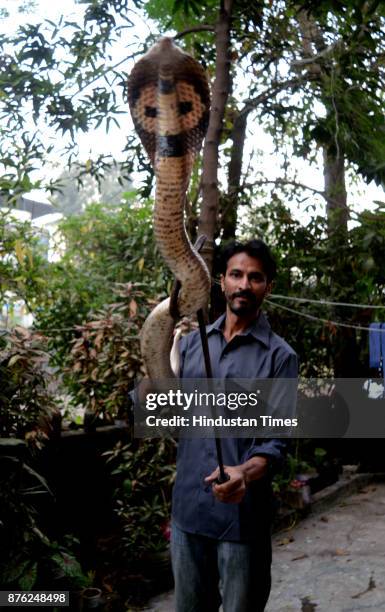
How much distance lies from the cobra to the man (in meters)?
0.51

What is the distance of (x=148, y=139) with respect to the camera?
1577mm

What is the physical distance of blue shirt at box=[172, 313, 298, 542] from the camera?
6.48ft

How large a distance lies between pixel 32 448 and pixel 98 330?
78 centimetres

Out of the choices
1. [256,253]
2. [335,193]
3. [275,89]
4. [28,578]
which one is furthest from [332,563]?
[335,193]

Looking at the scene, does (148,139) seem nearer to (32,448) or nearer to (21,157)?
(32,448)

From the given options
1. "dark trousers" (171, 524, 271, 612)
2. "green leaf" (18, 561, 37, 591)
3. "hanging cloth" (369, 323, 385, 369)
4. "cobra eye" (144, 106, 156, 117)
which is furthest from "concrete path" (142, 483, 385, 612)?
"cobra eye" (144, 106, 156, 117)

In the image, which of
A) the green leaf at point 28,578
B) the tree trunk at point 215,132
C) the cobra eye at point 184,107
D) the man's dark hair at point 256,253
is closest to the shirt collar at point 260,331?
the man's dark hair at point 256,253

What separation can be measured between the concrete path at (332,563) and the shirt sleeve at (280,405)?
207cm

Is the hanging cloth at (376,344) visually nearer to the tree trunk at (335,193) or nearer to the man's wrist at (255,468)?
the tree trunk at (335,193)

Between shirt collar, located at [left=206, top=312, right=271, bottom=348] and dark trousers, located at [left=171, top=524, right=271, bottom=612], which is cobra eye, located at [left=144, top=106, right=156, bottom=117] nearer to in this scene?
shirt collar, located at [left=206, top=312, right=271, bottom=348]

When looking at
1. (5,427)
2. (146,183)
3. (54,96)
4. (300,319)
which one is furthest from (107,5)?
(300,319)

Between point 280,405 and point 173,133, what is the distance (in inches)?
34.1

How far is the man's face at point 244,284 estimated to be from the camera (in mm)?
2104

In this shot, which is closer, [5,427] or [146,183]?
[5,427]
